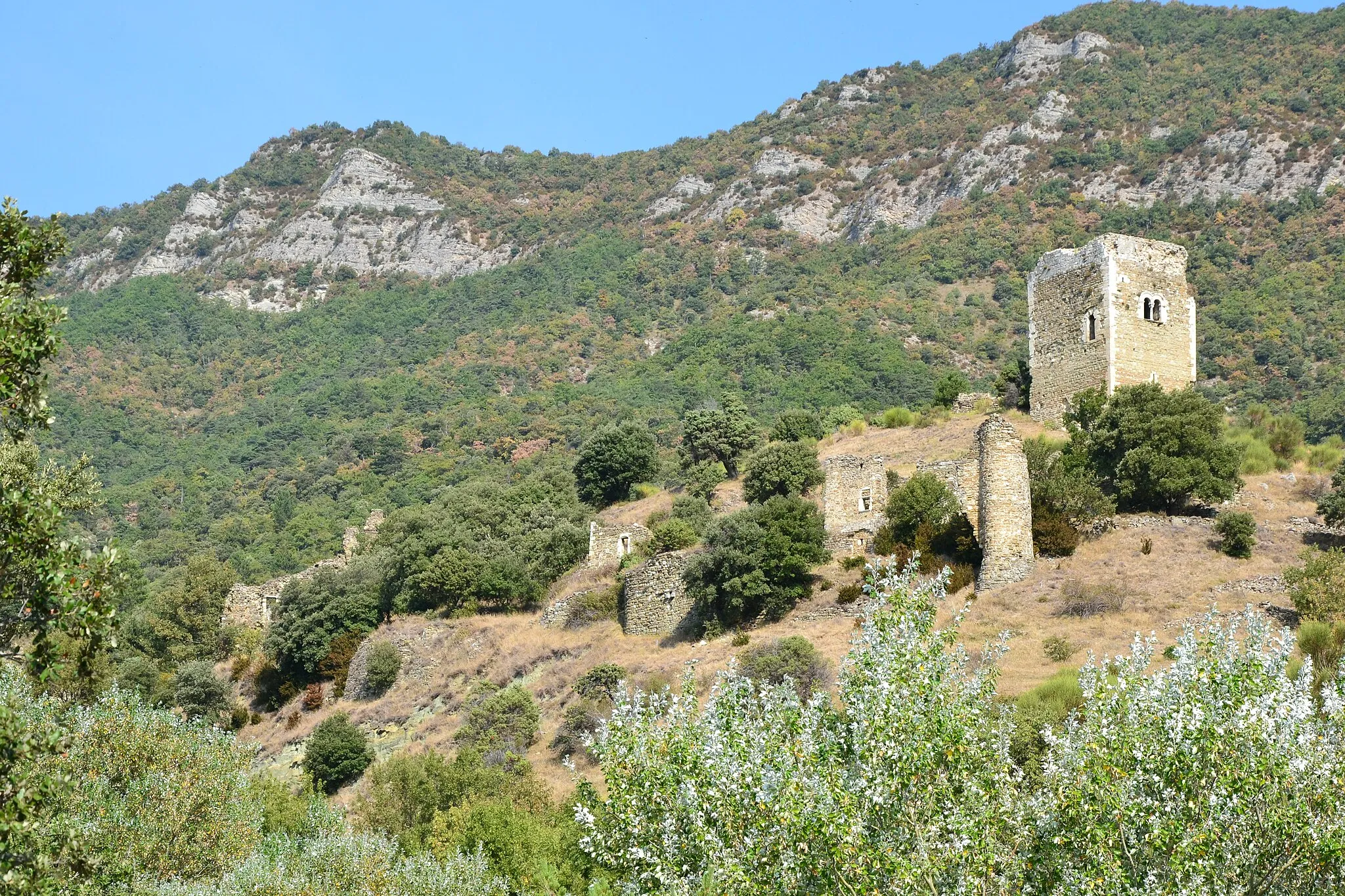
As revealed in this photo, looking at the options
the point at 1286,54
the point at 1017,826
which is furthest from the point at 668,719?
the point at 1286,54

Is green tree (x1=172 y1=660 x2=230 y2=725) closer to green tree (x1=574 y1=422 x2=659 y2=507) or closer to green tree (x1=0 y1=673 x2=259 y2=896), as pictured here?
green tree (x1=0 y1=673 x2=259 y2=896)

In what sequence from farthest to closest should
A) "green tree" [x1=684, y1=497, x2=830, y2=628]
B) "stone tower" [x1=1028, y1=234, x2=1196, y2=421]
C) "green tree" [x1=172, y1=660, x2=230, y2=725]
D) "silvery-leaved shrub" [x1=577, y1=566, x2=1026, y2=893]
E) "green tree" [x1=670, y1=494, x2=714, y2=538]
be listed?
"green tree" [x1=670, y1=494, x2=714, y2=538] < "green tree" [x1=172, y1=660, x2=230, y2=725] < "stone tower" [x1=1028, y1=234, x2=1196, y2=421] < "green tree" [x1=684, y1=497, x2=830, y2=628] < "silvery-leaved shrub" [x1=577, y1=566, x2=1026, y2=893]

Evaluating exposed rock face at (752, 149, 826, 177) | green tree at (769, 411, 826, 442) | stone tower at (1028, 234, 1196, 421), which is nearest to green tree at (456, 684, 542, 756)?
stone tower at (1028, 234, 1196, 421)

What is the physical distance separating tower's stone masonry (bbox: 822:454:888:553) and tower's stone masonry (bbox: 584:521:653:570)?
7126mm

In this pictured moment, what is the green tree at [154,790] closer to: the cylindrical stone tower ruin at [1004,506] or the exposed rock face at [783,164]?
the cylindrical stone tower ruin at [1004,506]

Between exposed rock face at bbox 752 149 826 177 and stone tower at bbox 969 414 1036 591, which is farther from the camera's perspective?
exposed rock face at bbox 752 149 826 177

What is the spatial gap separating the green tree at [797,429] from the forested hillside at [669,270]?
233 inches

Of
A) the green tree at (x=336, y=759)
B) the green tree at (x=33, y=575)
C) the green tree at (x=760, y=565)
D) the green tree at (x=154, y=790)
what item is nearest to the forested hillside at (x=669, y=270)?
the green tree at (x=760, y=565)

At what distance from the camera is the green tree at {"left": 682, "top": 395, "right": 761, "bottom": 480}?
4841 centimetres

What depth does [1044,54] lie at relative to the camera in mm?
114625

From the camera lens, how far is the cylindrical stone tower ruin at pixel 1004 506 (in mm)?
28891

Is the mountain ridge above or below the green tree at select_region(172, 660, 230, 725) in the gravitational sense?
above

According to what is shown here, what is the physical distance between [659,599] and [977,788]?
23.9 meters

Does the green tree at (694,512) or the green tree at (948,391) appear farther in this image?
the green tree at (948,391)
